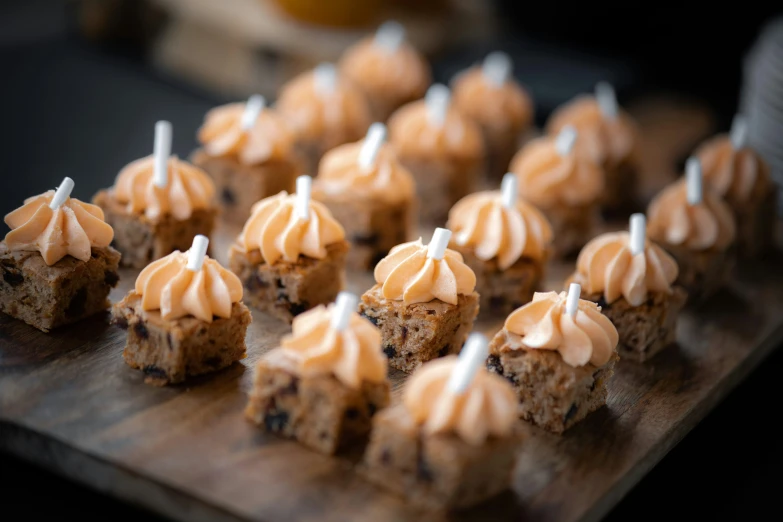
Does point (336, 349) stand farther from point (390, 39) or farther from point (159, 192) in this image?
point (390, 39)

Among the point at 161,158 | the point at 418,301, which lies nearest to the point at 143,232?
the point at 161,158

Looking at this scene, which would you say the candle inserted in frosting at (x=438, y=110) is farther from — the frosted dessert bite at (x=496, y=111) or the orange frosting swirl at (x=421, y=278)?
the orange frosting swirl at (x=421, y=278)

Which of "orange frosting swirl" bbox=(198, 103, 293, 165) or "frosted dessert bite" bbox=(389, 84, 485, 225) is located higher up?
"orange frosting swirl" bbox=(198, 103, 293, 165)

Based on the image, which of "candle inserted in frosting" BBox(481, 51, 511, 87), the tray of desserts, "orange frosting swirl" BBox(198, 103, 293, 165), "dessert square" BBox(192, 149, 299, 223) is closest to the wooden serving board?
the tray of desserts

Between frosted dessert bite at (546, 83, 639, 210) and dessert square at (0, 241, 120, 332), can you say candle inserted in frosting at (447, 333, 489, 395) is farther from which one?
frosted dessert bite at (546, 83, 639, 210)

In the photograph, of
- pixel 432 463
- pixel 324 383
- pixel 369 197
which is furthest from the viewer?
pixel 369 197
